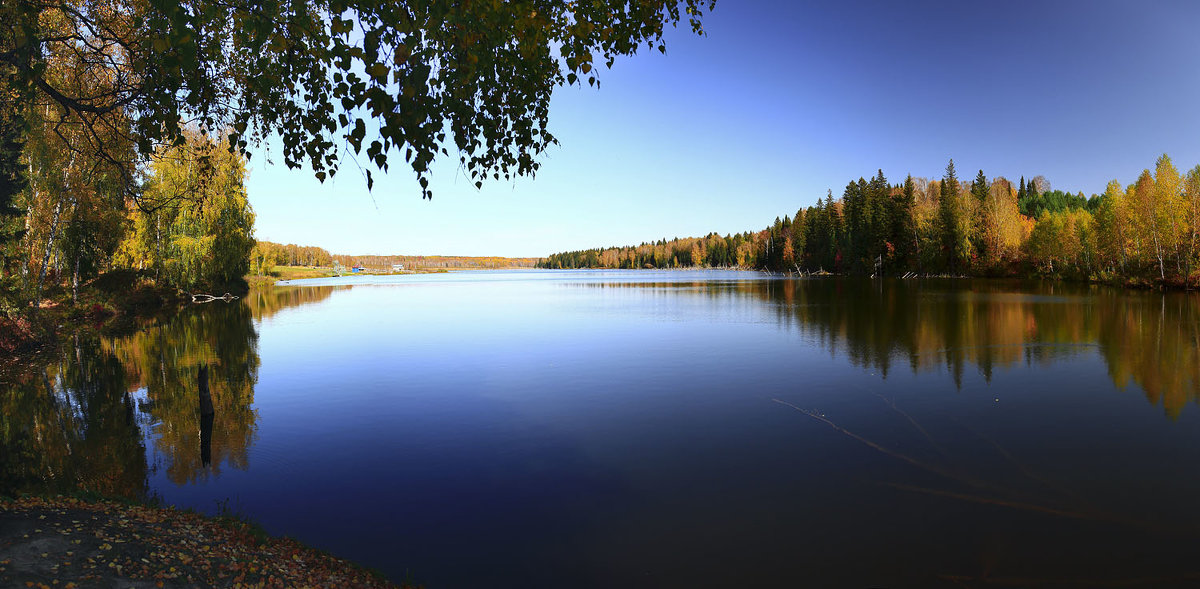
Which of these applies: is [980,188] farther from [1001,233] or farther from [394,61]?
[394,61]

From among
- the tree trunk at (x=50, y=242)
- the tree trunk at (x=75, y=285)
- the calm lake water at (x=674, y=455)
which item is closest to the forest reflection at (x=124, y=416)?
the calm lake water at (x=674, y=455)

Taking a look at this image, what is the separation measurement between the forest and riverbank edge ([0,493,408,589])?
7583cm

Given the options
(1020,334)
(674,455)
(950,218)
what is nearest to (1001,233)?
(950,218)

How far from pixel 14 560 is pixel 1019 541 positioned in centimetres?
1283

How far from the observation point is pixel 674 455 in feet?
42.6

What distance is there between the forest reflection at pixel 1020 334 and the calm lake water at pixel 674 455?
0.34 m

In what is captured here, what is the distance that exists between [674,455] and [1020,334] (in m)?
25.5

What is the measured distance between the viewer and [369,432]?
15.2 m

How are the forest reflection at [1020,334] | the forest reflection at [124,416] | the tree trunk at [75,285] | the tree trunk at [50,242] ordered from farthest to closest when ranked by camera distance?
1. the tree trunk at [75,285]
2. the tree trunk at [50,242]
3. the forest reflection at [1020,334]
4. the forest reflection at [124,416]

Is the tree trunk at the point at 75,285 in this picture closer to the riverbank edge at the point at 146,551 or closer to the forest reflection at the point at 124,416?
the forest reflection at the point at 124,416

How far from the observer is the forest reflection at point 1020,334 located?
830 inches

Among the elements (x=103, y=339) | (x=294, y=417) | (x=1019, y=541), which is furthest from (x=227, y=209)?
(x=1019, y=541)

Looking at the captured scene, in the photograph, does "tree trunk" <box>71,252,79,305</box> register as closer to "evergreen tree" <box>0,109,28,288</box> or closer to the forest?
"evergreen tree" <box>0,109,28,288</box>

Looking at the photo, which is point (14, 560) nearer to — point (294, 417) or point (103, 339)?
point (294, 417)
